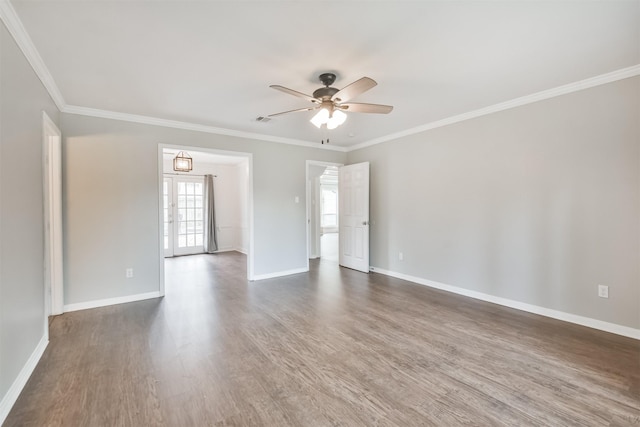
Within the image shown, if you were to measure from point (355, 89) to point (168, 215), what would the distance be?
22.1ft

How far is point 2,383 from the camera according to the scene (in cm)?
180

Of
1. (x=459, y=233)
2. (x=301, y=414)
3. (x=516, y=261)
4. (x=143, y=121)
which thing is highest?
(x=143, y=121)

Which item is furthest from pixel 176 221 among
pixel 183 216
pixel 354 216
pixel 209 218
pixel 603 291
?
pixel 603 291

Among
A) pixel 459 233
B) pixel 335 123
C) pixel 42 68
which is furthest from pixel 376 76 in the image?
pixel 42 68

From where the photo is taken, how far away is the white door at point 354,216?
5602mm

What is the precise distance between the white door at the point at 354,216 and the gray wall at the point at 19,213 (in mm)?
4486

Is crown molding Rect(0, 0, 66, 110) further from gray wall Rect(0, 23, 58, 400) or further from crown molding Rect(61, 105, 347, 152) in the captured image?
crown molding Rect(61, 105, 347, 152)

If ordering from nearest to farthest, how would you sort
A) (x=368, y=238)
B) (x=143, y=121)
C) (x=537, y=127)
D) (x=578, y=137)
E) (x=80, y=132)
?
(x=578, y=137), (x=537, y=127), (x=80, y=132), (x=143, y=121), (x=368, y=238)

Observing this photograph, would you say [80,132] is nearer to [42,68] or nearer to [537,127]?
[42,68]

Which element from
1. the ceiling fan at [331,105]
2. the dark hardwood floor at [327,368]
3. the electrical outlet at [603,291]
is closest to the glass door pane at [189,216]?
the dark hardwood floor at [327,368]

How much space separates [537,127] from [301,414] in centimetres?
384

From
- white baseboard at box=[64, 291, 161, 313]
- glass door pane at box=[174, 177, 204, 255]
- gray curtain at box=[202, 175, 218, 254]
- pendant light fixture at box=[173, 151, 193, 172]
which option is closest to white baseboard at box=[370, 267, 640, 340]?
white baseboard at box=[64, 291, 161, 313]

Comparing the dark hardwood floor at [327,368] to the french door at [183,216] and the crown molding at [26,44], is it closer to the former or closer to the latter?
the crown molding at [26,44]

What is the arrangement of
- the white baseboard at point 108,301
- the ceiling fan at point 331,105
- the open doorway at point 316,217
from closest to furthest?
the ceiling fan at point 331,105 < the white baseboard at point 108,301 < the open doorway at point 316,217
